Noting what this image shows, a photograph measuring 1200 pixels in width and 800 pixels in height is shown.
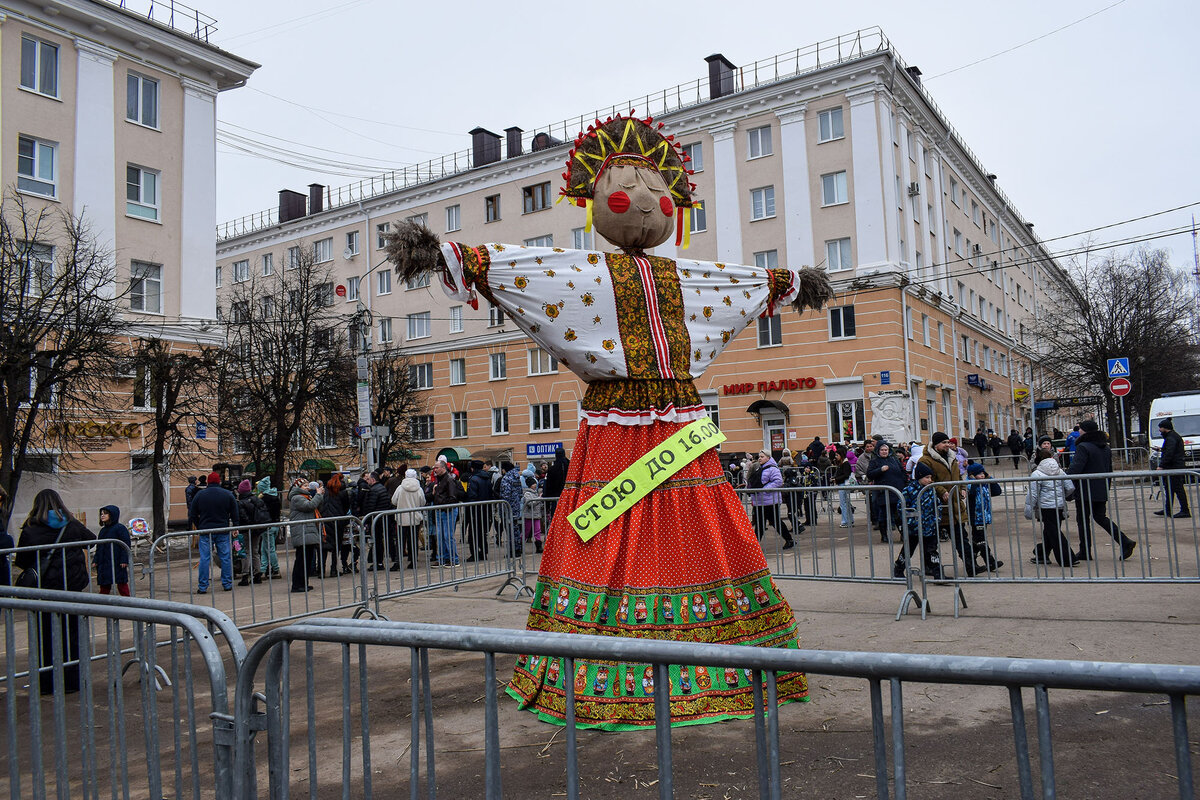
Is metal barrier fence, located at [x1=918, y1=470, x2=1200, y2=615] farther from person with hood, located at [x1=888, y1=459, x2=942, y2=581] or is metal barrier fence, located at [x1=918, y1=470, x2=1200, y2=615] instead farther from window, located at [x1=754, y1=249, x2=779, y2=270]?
window, located at [x1=754, y1=249, x2=779, y2=270]

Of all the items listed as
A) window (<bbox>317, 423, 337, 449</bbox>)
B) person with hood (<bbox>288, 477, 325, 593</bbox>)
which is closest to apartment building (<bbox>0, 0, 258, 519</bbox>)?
window (<bbox>317, 423, 337, 449</bbox>)

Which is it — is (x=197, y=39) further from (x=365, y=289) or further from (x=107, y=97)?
(x=365, y=289)

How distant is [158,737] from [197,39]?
2681cm

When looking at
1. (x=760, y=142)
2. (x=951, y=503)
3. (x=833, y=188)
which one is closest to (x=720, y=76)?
(x=760, y=142)

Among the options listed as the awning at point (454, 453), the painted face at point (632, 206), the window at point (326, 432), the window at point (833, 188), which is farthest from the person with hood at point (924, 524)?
the awning at point (454, 453)

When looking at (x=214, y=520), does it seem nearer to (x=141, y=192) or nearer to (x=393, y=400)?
(x=141, y=192)

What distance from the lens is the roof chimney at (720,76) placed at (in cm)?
2978

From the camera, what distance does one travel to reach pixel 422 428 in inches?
1518

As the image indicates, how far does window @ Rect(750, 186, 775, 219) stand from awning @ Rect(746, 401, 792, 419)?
6.25 m

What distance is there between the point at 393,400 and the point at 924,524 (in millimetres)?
29488

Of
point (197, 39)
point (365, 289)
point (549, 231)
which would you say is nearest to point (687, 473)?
point (197, 39)

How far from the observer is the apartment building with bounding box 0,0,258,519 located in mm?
21562

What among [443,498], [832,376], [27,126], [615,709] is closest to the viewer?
[615,709]

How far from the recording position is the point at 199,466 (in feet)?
84.0
